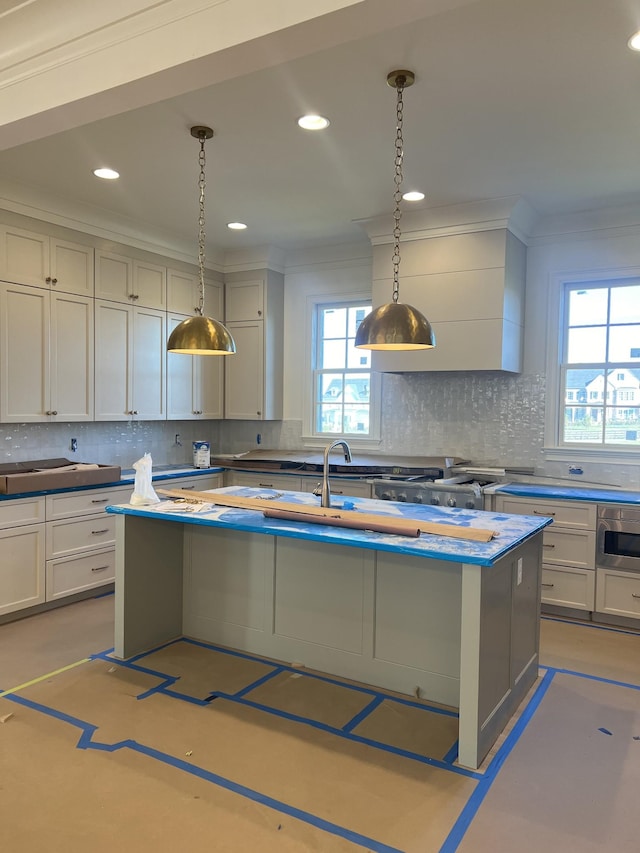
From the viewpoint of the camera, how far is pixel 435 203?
181 inches

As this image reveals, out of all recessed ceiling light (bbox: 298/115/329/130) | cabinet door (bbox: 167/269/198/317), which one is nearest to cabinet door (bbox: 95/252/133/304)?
cabinet door (bbox: 167/269/198/317)

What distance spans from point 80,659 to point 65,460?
1781 mm

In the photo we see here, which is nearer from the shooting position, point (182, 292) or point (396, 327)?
point (396, 327)

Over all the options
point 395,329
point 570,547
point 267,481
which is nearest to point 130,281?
point 267,481

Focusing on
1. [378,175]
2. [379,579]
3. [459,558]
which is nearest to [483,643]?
[459,558]

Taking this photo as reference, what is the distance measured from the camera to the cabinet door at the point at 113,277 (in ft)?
16.1

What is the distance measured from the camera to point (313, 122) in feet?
10.7

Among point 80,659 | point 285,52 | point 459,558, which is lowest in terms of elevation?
point 80,659

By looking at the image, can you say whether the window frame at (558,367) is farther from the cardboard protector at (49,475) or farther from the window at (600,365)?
the cardboard protector at (49,475)

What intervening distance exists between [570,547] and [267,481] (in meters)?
2.49

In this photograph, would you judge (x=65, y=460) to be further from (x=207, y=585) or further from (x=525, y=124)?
(x=525, y=124)

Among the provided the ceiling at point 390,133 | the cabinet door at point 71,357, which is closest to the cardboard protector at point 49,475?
the cabinet door at point 71,357

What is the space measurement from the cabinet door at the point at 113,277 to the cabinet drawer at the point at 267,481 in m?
1.76

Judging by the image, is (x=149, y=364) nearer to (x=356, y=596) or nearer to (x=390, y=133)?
(x=390, y=133)
